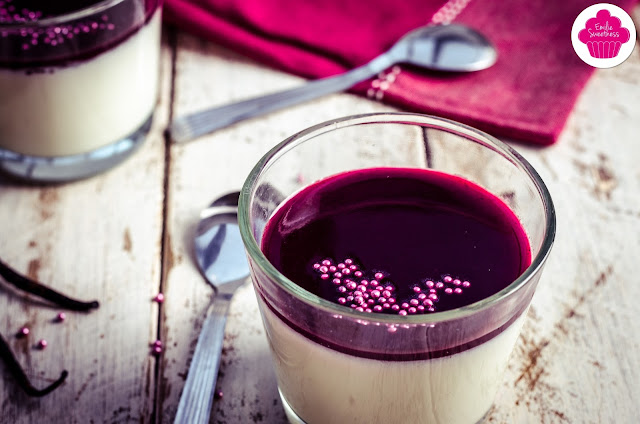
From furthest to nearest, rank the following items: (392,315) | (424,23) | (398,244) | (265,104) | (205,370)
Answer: (424,23)
(265,104)
(205,370)
(398,244)
(392,315)

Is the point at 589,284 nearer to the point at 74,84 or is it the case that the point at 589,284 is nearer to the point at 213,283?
the point at 213,283

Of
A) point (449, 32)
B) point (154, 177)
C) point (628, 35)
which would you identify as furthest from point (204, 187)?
point (628, 35)

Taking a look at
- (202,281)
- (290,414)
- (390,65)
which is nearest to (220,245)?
(202,281)

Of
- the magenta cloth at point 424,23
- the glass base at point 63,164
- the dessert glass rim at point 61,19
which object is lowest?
the glass base at point 63,164

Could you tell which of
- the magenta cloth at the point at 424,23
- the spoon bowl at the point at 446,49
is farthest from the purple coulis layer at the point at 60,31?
the spoon bowl at the point at 446,49

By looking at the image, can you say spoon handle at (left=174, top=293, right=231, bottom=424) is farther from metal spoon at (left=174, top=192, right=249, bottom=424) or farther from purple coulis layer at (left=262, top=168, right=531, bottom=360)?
purple coulis layer at (left=262, top=168, right=531, bottom=360)
